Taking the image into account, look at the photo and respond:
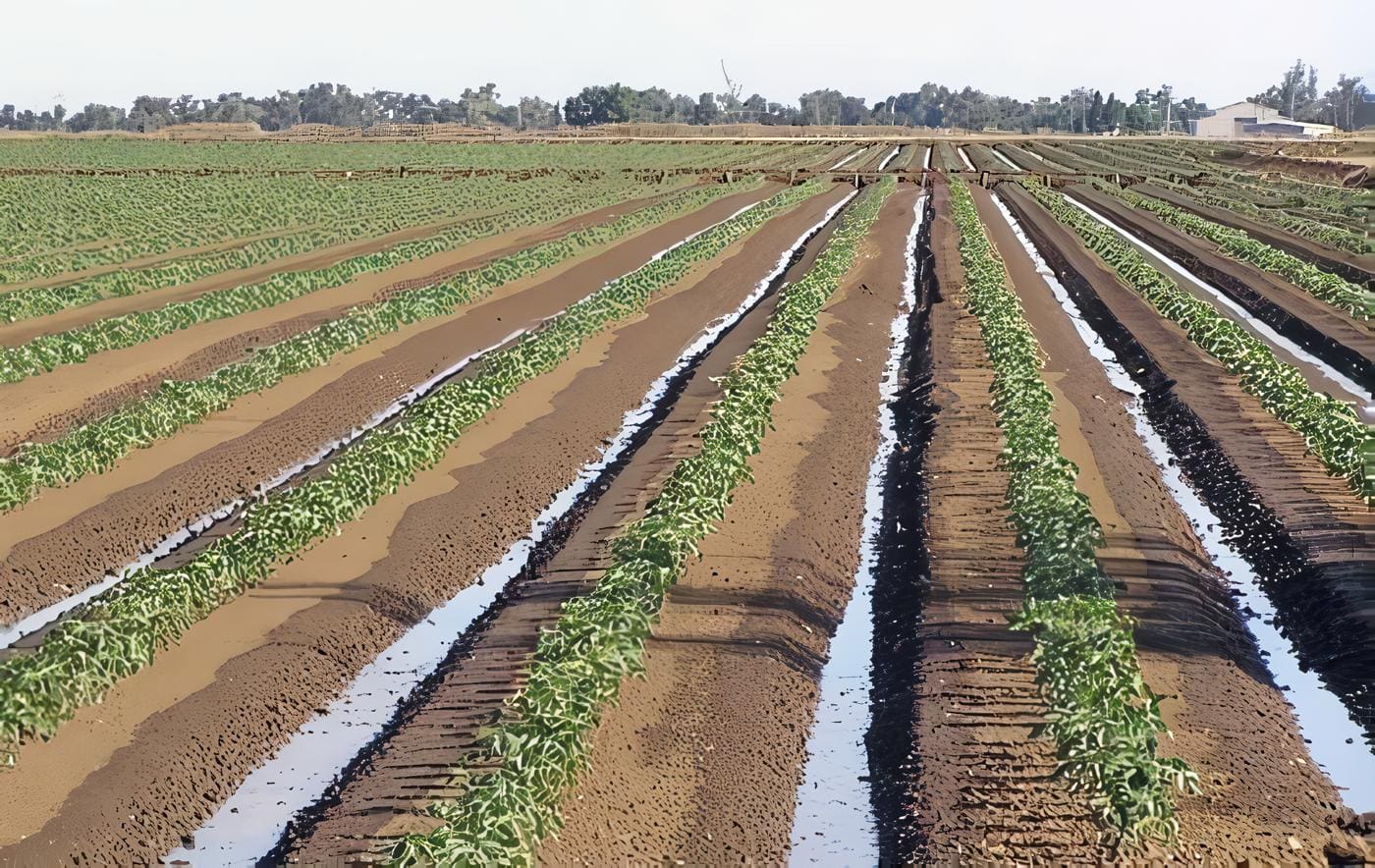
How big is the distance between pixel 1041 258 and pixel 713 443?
25762mm

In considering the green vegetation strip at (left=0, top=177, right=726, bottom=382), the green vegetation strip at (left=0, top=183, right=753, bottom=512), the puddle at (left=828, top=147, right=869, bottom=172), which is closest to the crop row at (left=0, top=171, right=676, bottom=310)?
the green vegetation strip at (left=0, top=177, right=726, bottom=382)

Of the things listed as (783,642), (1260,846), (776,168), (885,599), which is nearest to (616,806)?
(783,642)

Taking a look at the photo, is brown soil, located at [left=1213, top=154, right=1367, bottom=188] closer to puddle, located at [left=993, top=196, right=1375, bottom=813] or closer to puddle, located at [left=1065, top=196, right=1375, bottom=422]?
puddle, located at [left=1065, top=196, right=1375, bottom=422]

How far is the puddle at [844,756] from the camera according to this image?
8695mm

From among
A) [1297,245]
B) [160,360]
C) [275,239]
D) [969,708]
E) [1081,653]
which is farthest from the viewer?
[275,239]

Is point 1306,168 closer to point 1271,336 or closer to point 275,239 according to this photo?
point 1271,336

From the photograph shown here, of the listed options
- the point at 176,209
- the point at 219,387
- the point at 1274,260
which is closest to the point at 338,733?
the point at 219,387

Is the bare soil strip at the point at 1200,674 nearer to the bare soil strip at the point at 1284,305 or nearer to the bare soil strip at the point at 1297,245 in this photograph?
the bare soil strip at the point at 1284,305

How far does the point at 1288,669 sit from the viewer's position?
11.5 m

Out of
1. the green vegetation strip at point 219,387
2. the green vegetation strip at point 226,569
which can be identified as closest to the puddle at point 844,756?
the green vegetation strip at point 226,569

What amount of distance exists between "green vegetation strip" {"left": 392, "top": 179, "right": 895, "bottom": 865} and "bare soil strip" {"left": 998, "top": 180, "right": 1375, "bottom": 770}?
527 centimetres

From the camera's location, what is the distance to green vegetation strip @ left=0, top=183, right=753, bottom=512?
53.3 ft

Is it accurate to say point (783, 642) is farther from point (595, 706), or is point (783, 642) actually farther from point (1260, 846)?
point (1260, 846)

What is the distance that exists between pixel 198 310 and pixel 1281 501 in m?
21.0
